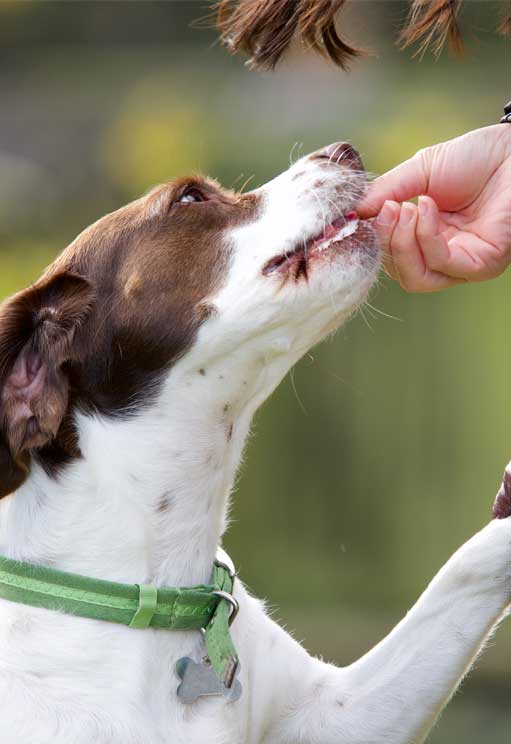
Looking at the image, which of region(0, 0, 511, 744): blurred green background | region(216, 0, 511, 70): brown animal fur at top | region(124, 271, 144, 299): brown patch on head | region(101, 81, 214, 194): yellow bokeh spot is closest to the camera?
region(216, 0, 511, 70): brown animal fur at top

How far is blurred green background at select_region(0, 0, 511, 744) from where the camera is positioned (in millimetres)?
7125

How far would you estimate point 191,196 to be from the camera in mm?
3553

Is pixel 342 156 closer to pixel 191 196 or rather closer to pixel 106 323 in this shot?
pixel 191 196

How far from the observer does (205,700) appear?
316 centimetres

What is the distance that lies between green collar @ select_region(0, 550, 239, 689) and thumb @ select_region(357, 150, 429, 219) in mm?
1084

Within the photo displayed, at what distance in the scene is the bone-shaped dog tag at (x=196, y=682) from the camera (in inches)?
124

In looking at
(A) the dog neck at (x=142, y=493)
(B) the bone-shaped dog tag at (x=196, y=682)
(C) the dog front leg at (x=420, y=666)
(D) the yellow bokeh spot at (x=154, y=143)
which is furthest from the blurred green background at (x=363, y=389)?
(B) the bone-shaped dog tag at (x=196, y=682)

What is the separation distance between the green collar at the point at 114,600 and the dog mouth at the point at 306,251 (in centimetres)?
81

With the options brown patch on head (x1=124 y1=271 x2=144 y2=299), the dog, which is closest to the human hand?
the dog

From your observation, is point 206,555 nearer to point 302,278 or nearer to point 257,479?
point 302,278

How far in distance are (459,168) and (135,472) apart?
44.9 inches

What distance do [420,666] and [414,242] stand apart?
43.1 inches

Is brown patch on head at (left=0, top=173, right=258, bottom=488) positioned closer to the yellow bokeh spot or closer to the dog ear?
the dog ear

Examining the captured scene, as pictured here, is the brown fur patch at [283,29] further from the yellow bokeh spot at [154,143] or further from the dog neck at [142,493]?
the yellow bokeh spot at [154,143]
